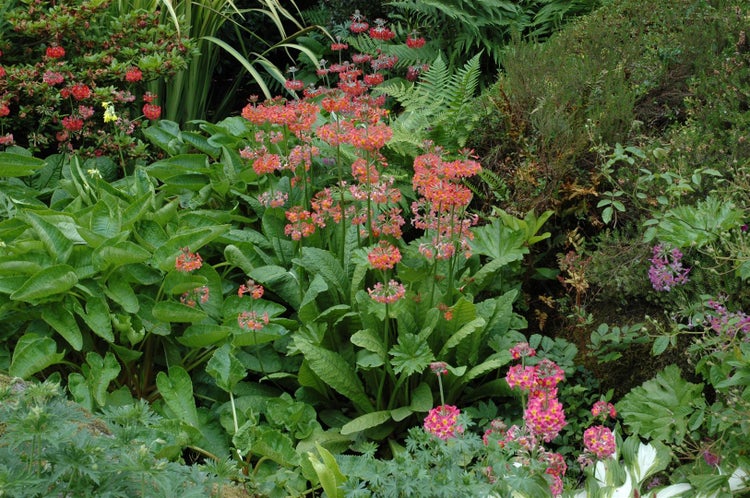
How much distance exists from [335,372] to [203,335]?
51 centimetres

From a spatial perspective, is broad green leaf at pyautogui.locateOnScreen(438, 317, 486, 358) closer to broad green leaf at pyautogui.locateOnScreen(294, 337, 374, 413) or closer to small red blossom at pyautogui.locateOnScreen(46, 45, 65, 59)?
broad green leaf at pyautogui.locateOnScreen(294, 337, 374, 413)

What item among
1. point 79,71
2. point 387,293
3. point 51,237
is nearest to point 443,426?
point 387,293

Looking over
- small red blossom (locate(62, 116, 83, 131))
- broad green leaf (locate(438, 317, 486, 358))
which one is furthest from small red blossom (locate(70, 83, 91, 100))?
broad green leaf (locate(438, 317, 486, 358))

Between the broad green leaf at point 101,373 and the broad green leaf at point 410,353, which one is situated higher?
the broad green leaf at point 410,353

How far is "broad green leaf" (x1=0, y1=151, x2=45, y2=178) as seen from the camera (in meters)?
3.72

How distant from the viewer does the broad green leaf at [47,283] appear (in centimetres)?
289

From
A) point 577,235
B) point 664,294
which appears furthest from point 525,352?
point 577,235

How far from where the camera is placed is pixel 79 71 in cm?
439

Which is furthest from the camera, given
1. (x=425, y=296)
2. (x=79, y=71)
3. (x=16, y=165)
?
(x=79, y=71)

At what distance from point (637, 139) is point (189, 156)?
6.89 feet

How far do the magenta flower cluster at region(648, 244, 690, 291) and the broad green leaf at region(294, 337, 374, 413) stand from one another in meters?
1.10

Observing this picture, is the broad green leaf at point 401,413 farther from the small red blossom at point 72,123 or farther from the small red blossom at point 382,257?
the small red blossom at point 72,123

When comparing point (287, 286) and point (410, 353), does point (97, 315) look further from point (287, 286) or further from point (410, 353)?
point (410, 353)

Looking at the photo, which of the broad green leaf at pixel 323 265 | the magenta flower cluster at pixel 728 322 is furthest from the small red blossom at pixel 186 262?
the magenta flower cluster at pixel 728 322
